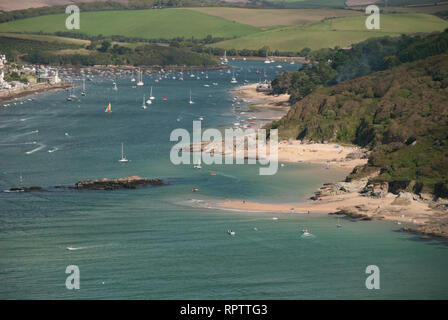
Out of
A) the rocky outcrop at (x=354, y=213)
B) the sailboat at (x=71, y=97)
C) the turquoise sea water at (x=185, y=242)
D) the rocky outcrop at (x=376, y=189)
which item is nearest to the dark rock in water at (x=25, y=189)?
the turquoise sea water at (x=185, y=242)

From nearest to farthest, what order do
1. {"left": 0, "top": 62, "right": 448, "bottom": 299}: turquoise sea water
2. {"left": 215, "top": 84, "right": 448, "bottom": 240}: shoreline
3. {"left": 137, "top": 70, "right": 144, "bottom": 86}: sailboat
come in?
{"left": 0, "top": 62, "right": 448, "bottom": 299}: turquoise sea water < {"left": 215, "top": 84, "right": 448, "bottom": 240}: shoreline < {"left": 137, "top": 70, "right": 144, "bottom": 86}: sailboat

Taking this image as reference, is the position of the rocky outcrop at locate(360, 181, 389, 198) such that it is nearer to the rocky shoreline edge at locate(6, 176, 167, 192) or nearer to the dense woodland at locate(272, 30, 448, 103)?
the rocky shoreline edge at locate(6, 176, 167, 192)

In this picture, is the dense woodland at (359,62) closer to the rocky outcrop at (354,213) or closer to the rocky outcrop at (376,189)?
the rocky outcrop at (376,189)

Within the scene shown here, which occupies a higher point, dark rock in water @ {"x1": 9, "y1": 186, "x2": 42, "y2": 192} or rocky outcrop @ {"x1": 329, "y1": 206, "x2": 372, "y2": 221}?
dark rock in water @ {"x1": 9, "y1": 186, "x2": 42, "y2": 192}

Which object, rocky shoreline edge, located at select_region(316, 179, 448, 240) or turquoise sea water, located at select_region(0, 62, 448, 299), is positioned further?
rocky shoreline edge, located at select_region(316, 179, 448, 240)

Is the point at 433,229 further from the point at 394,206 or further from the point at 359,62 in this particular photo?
the point at 359,62

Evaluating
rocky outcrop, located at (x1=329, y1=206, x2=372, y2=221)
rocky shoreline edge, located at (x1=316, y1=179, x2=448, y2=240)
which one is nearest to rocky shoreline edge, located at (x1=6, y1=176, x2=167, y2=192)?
rocky shoreline edge, located at (x1=316, y1=179, x2=448, y2=240)
